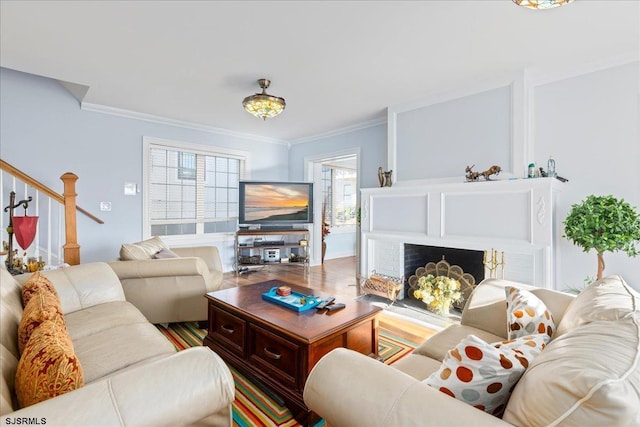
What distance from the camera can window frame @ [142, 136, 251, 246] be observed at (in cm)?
447

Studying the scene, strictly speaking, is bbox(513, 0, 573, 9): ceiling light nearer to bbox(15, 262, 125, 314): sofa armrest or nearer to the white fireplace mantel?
the white fireplace mantel

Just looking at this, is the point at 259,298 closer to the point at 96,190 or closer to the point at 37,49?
the point at 37,49

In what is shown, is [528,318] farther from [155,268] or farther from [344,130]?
[344,130]

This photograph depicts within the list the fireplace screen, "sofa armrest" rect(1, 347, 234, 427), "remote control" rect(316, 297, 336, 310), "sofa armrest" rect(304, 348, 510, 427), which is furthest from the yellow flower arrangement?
"sofa armrest" rect(1, 347, 234, 427)

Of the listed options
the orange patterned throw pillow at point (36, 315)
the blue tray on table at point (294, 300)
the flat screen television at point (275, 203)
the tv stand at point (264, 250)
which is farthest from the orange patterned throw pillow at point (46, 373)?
the flat screen television at point (275, 203)

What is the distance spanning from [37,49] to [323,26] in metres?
2.33

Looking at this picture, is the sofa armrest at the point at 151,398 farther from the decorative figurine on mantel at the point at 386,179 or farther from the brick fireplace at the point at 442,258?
the decorative figurine on mantel at the point at 386,179

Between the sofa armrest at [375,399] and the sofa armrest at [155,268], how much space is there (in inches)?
79.7

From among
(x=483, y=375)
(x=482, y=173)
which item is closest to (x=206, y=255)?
(x=482, y=173)

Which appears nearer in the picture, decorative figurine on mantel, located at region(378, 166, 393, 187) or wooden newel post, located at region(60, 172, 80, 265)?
wooden newel post, located at region(60, 172, 80, 265)

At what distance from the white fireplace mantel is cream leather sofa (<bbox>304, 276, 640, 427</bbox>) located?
5.34ft

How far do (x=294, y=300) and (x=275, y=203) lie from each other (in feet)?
10.9

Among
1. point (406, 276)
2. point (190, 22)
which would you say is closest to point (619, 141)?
point (406, 276)

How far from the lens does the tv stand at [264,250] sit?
201 inches
